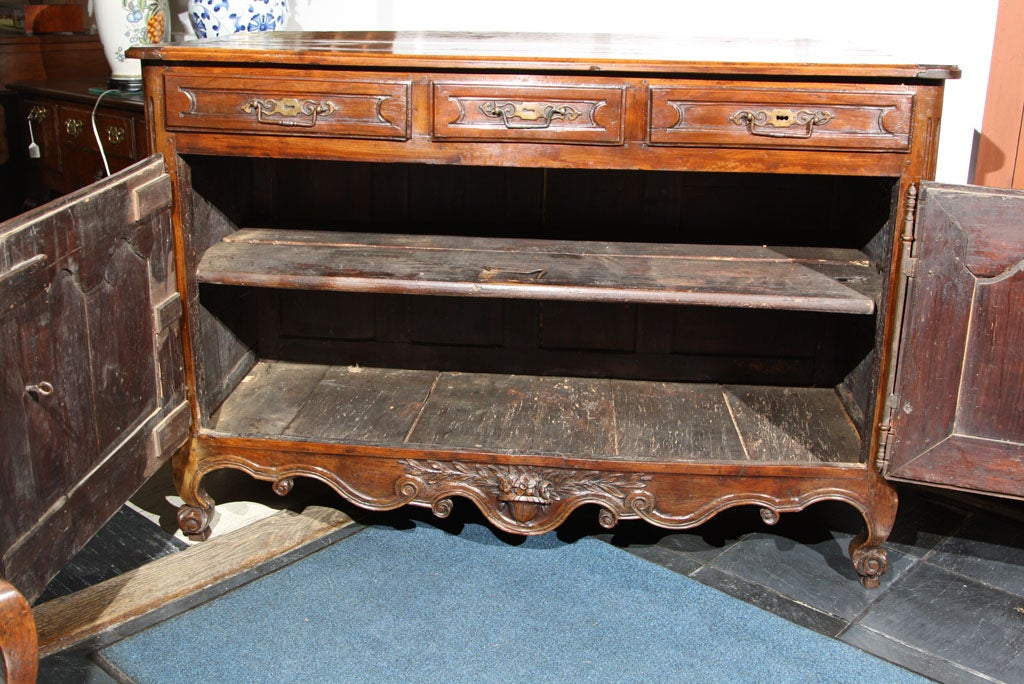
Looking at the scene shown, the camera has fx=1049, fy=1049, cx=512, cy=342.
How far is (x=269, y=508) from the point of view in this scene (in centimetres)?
245

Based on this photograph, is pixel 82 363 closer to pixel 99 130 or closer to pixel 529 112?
pixel 529 112

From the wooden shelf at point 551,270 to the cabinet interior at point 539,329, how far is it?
1 centimetres

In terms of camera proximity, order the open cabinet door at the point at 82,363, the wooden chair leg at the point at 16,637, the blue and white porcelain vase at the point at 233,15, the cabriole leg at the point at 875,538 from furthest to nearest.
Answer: the blue and white porcelain vase at the point at 233,15 < the cabriole leg at the point at 875,538 < the open cabinet door at the point at 82,363 < the wooden chair leg at the point at 16,637

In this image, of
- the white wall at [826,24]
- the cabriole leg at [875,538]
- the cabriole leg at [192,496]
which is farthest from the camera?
the white wall at [826,24]

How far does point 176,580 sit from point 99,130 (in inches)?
50.7

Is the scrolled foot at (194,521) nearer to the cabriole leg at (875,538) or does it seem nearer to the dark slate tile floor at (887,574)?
the dark slate tile floor at (887,574)

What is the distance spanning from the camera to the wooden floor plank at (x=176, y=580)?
1972 millimetres

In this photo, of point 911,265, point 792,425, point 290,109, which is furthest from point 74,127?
point 911,265

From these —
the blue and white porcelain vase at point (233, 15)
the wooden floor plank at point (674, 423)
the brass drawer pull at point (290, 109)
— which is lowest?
the wooden floor plank at point (674, 423)

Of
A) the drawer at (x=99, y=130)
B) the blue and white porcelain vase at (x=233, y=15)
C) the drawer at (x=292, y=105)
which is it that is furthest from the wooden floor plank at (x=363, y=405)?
the blue and white porcelain vase at (x=233, y=15)

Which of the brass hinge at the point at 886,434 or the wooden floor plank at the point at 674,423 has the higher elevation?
the brass hinge at the point at 886,434

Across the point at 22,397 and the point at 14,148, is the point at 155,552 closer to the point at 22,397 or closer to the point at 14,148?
the point at 22,397

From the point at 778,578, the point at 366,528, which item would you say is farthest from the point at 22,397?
the point at 778,578

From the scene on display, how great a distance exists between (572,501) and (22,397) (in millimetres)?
1073
